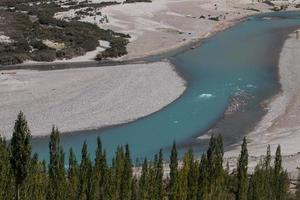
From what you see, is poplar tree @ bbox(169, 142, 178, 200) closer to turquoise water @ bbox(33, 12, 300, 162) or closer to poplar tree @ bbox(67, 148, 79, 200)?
poplar tree @ bbox(67, 148, 79, 200)

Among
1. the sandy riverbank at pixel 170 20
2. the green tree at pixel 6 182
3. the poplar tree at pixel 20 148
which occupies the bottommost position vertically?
the sandy riverbank at pixel 170 20

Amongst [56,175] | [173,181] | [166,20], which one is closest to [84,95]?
[56,175]

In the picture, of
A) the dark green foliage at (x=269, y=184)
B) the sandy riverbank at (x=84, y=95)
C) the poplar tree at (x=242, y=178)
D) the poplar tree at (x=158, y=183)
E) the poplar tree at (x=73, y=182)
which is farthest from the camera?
the sandy riverbank at (x=84, y=95)

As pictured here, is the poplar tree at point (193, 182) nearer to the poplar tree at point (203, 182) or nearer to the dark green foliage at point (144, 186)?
the poplar tree at point (203, 182)

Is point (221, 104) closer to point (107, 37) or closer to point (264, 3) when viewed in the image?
point (107, 37)

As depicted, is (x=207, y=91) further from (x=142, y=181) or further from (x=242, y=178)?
(x=142, y=181)

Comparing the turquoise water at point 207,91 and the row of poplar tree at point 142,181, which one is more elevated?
the row of poplar tree at point 142,181

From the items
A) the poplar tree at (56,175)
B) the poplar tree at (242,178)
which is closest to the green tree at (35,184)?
the poplar tree at (56,175)

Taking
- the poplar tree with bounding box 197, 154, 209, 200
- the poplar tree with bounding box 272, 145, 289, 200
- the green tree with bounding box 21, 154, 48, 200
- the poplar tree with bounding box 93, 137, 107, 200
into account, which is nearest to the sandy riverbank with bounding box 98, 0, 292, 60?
the poplar tree with bounding box 272, 145, 289, 200
